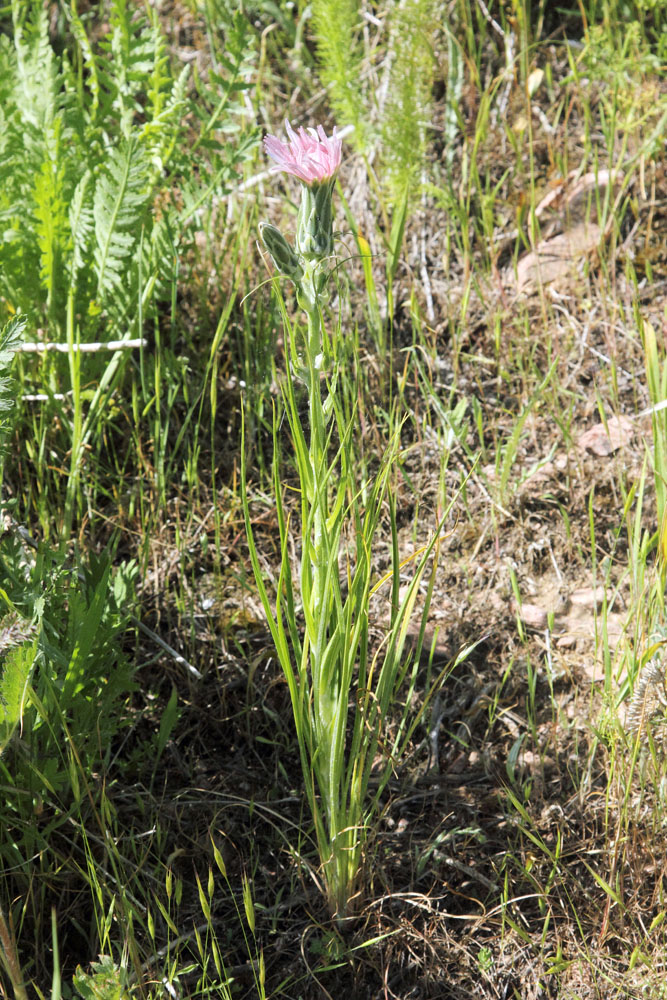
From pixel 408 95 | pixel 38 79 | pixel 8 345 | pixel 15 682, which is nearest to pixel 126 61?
pixel 38 79

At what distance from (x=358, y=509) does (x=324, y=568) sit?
46 cm

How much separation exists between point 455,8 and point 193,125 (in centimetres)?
87

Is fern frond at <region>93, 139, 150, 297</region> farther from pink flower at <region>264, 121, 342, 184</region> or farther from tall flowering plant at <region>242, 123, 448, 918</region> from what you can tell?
pink flower at <region>264, 121, 342, 184</region>

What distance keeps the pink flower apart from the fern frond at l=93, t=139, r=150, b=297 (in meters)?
0.92

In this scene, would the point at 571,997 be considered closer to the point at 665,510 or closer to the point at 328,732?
the point at 328,732

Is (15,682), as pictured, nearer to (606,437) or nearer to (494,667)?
(494,667)

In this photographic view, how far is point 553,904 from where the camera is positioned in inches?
60.6

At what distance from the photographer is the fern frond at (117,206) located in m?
1.92

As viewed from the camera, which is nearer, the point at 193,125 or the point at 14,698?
the point at 14,698

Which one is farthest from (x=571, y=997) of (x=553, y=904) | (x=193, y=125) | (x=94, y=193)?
(x=193, y=125)

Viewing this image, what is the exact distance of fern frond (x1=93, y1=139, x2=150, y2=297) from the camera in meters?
1.92

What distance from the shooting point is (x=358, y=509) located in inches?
68.1

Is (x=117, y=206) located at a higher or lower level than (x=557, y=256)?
higher

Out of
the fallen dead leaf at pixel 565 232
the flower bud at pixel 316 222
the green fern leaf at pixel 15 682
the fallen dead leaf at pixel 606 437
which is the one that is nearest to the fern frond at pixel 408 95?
the fallen dead leaf at pixel 565 232
